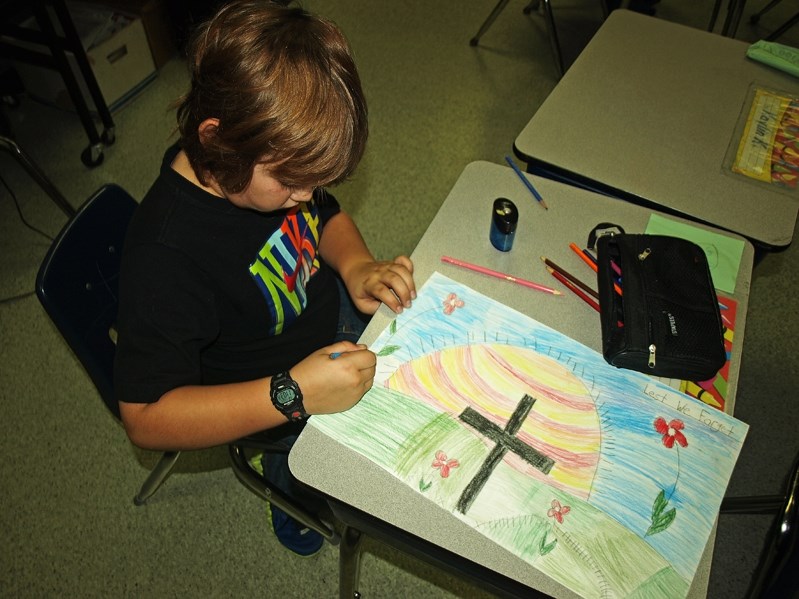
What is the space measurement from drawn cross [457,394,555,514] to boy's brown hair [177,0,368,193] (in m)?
0.38

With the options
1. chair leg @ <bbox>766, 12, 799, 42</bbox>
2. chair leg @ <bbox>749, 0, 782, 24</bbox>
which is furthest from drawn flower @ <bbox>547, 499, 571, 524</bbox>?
chair leg @ <bbox>749, 0, 782, 24</bbox>

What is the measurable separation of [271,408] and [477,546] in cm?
32

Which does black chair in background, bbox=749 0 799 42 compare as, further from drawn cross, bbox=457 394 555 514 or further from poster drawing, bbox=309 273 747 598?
drawn cross, bbox=457 394 555 514

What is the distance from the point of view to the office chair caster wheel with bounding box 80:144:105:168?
2.08 metres

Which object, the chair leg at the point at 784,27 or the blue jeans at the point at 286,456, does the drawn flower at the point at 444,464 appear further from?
the chair leg at the point at 784,27

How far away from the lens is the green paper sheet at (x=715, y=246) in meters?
0.95

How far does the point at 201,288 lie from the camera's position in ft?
2.57

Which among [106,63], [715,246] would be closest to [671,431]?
[715,246]

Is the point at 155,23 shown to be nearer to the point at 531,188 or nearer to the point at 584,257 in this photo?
the point at 531,188

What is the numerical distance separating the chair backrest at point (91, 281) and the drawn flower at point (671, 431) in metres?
0.82

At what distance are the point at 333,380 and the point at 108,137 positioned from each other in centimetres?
184

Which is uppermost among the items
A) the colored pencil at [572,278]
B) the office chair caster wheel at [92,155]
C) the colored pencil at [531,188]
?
the colored pencil at [531,188]

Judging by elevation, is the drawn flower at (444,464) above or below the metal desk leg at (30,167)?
above

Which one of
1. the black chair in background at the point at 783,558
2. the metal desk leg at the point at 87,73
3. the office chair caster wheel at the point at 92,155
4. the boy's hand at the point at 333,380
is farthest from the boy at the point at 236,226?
the office chair caster wheel at the point at 92,155
